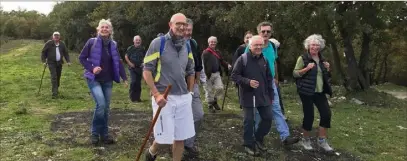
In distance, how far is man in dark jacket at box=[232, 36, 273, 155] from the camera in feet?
23.9

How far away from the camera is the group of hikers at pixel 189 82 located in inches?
228

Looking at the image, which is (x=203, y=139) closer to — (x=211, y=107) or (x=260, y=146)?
(x=260, y=146)

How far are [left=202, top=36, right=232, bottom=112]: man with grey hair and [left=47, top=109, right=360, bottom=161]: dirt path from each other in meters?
1.13

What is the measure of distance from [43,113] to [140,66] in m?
3.21

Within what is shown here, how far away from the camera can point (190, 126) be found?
6.00 metres

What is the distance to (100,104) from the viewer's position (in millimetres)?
7457

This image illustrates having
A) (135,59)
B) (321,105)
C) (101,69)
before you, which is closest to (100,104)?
(101,69)

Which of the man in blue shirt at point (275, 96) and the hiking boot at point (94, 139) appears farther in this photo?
the man in blue shirt at point (275, 96)

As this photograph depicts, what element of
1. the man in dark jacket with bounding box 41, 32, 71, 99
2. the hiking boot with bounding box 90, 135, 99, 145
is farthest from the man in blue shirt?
the man in dark jacket with bounding box 41, 32, 71, 99

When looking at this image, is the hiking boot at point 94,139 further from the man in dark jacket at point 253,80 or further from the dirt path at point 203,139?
the man in dark jacket at point 253,80

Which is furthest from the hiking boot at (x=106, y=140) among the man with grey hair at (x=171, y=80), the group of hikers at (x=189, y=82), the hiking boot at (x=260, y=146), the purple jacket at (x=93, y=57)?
the hiking boot at (x=260, y=146)

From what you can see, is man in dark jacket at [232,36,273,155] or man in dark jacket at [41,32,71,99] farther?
man in dark jacket at [41,32,71,99]

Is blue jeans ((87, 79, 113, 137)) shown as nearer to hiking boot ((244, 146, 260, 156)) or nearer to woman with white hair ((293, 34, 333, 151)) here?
hiking boot ((244, 146, 260, 156))

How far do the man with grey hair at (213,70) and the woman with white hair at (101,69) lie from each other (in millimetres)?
3551
